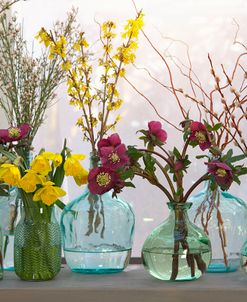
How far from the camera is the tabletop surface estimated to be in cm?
135

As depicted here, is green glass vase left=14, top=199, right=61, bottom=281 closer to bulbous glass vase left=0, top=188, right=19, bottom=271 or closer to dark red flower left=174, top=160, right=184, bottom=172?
bulbous glass vase left=0, top=188, right=19, bottom=271

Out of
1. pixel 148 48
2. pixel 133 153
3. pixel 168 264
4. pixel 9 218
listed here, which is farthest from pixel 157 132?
pixel 148 48

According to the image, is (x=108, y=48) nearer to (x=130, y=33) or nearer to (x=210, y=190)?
(x=130, y=33)

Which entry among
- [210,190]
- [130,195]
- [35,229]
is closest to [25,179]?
[35,229]

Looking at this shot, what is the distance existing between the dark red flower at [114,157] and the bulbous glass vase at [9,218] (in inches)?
10.2

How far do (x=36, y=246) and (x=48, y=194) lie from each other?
120 millimetres

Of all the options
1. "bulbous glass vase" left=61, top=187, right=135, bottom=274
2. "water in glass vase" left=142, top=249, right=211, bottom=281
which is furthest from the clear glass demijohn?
"water in glass vase" left=142, top=249, right=211, bottom=281

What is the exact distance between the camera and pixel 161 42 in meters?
2.62

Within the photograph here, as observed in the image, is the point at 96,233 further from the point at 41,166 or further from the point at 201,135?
the point at 201,135

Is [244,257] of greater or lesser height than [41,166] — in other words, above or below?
below

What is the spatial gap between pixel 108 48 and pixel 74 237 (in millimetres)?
484

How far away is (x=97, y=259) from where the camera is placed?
4.96 ft

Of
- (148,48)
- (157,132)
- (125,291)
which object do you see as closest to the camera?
(125,291)

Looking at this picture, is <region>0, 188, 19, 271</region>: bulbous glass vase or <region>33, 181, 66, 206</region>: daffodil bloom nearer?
<region>33, 181, 66, 206</region>: daffodil bloom
